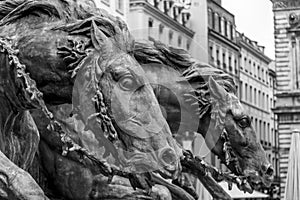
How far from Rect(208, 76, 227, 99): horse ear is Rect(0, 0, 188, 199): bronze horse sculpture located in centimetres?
252

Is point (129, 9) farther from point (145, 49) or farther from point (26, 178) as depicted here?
point (26, 178)

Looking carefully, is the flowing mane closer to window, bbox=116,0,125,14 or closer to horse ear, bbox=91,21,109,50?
horse ear, bbox=91,21,109,50

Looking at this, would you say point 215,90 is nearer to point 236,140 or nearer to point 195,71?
point 195,71

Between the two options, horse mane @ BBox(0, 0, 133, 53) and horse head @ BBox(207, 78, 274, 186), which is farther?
horse head @ BBox(207, 78, 274, 186)

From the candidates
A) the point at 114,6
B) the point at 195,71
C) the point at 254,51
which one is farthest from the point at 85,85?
the point at 254,51

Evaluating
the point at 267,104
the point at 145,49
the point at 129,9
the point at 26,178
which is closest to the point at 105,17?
the point at 26,178

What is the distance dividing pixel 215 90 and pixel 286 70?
1329 inches

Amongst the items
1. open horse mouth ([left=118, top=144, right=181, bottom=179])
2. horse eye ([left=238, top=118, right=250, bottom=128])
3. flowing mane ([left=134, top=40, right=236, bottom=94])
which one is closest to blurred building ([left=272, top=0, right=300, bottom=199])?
flowing mane ([left=134, top=40, right=236, bottom=94])

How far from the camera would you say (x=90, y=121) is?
3.97 meters

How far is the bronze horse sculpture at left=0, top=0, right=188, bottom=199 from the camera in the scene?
12.7 ft

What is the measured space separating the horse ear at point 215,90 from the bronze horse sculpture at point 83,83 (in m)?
2.52

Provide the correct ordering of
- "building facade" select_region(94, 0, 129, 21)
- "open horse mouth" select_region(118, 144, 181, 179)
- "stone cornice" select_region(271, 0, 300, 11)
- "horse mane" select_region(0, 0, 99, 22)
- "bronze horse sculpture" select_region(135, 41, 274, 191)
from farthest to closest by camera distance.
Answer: "stone cornice" select_region(271, 0, 300, 11) < "building facade" select_region(94, 0, 129, 21) < "bronze horse sculpture" select_region(135, 41, 274, 191) < "horse mane" select_region(0, 0, 99, 22) < "open horse mouth" select_region(118, 144, 181, 179)

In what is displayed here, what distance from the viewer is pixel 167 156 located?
3.90 metres

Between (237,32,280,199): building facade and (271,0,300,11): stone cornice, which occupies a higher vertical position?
(271,0,300,11): stone cornice
